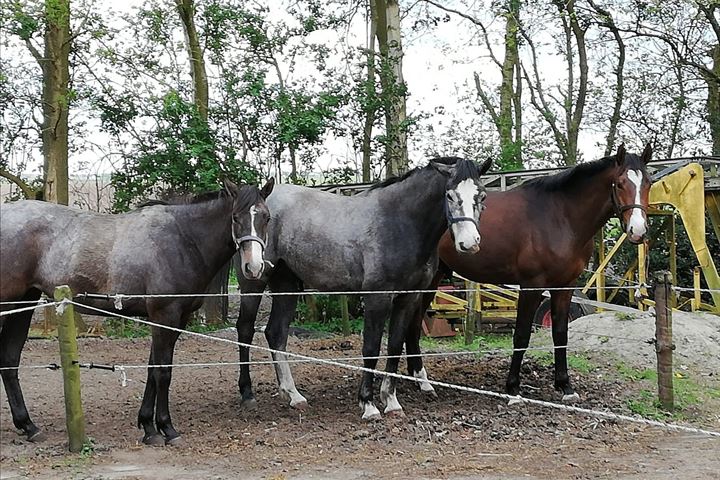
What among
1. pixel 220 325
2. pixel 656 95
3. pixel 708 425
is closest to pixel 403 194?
pixel 708 425

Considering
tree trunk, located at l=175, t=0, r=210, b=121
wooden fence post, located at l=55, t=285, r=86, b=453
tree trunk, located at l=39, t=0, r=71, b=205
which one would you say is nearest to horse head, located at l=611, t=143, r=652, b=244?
wooden fence post, located at l=55, t=285, r=86, b=453

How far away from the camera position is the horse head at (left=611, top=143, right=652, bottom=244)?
622 centimetres

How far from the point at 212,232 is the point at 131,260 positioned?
610 millimetres

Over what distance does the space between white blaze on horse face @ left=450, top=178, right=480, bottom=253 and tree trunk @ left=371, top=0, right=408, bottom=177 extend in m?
7.54

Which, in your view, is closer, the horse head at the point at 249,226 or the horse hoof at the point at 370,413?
the horse head at the point at 249,226

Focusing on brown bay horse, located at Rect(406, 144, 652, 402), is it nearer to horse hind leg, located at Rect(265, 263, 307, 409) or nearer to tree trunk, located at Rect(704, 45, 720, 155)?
horse hind leg, located at Rect(265, 263, 307, 409)

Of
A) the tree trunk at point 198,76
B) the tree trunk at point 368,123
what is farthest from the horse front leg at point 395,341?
the tree trunk at point 368,123

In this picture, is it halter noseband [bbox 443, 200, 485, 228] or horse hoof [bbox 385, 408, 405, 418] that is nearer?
halter noseband [bbox 443, 200, 485, 228]

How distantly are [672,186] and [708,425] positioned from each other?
4.16m

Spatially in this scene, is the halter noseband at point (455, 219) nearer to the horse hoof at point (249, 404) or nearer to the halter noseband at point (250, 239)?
the halter noseband at point (250, 239)

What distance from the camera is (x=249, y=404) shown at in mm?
6480

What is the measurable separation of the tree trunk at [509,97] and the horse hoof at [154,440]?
469 inches

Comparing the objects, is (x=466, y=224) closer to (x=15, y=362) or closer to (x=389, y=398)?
(x=389, y=398)

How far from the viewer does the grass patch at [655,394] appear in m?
6.16
